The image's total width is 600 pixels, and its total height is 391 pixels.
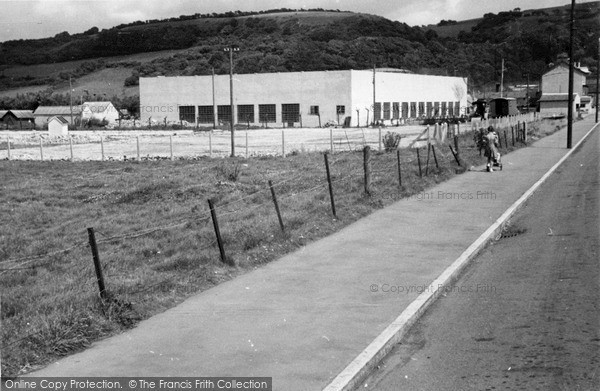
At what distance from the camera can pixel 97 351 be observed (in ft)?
22.5

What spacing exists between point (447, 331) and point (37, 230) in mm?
10829

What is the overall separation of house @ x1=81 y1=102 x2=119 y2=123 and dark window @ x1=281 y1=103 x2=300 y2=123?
90.9ft

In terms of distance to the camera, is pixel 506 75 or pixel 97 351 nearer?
pixel 97 351

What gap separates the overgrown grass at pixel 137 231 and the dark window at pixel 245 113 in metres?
63.6

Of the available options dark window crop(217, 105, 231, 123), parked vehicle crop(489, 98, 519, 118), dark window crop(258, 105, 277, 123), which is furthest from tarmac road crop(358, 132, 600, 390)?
dark window crop(217, 105, 231, 123)

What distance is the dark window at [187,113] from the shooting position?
9631 cm

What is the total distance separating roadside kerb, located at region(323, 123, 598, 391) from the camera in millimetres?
6223

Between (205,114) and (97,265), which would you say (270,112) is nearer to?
(205,114)

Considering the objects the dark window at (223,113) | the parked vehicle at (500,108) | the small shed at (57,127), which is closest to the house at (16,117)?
the dark window at (223,113)

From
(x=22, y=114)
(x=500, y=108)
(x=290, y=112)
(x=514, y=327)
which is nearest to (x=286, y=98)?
(x=290, y=112)

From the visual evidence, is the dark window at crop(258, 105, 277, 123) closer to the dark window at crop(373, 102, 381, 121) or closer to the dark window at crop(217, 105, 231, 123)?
the dark window at crop(217, 105, 231, 123)

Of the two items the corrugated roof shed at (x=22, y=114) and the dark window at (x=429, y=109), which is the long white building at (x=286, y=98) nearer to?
the dark window at (x=429, y=109)

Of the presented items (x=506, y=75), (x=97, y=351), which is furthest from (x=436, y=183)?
(x=506, y=75)

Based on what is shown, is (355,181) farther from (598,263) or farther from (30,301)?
(30,301)
